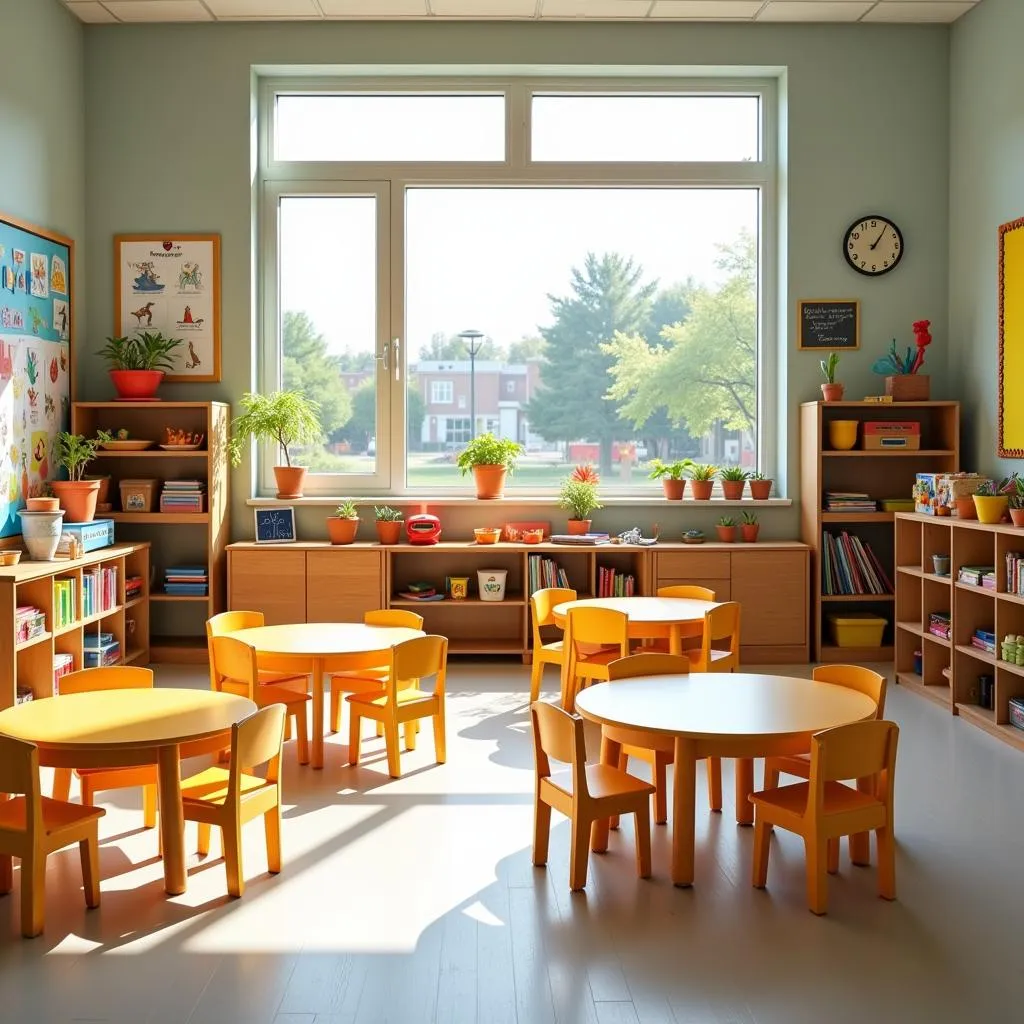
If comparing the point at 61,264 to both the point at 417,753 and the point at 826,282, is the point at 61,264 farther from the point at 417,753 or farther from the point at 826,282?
the point at 826,282

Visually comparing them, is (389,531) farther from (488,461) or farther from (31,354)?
(31,354)

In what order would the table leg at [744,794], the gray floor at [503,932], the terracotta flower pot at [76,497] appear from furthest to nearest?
1. the terracotta flower pot at [76,497]
2. the table leg at [744,794]
3. the gray floor at [503,932]

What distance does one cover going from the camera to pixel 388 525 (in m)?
7.13

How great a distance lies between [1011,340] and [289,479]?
4.65 m

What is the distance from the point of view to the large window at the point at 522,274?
757 cm

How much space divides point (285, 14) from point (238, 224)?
4.52 feet

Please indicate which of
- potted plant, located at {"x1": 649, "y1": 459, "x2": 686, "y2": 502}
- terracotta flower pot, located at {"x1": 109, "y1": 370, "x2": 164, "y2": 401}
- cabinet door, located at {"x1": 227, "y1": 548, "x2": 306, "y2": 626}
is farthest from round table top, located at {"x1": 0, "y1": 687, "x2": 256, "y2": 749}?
potted plant, located at {"x1": 649, "y1": 459, "x2": 686, "y2": 502}

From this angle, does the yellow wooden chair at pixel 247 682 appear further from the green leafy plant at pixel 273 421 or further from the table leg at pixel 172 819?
the green leafy plant at pixel 273 421

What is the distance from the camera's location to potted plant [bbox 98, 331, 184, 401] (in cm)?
696

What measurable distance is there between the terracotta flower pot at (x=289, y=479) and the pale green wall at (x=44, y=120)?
159cm

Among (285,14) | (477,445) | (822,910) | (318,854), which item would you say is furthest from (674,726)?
(285,14)

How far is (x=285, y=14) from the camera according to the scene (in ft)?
23.3

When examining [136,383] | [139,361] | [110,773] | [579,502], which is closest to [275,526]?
[136,383]

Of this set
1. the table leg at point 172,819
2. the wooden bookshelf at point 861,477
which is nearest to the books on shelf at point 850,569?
the wooden bookshelf at point 861,477
